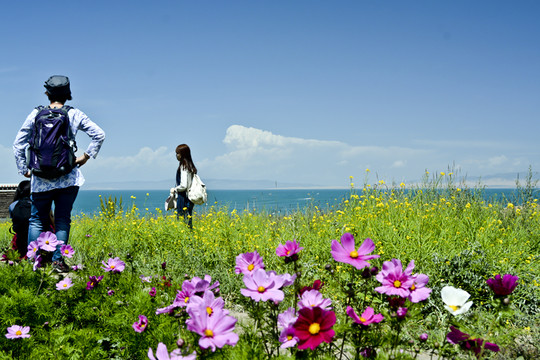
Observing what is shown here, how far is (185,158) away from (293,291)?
17.5 feet

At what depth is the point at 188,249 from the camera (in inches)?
223

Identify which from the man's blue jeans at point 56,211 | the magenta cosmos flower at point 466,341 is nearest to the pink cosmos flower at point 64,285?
the man's blue jeans at point 56,211

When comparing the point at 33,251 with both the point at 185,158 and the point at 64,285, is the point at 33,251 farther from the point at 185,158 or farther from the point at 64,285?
the point at 185,158

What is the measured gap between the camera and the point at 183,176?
8.59m

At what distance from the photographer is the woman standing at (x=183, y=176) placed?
859 cm

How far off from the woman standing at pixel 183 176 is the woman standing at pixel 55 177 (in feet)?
10.5

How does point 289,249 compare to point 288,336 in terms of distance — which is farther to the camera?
point 289,249

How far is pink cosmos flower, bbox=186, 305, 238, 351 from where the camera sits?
1.47 meters

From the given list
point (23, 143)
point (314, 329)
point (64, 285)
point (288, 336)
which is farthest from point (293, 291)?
point (23, 143)

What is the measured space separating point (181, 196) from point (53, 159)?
3874 mm

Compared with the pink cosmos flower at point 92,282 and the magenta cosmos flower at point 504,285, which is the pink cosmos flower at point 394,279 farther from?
the pink cosmos flower at point 92,282

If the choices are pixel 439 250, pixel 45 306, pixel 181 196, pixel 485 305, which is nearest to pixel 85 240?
pixel 181 196

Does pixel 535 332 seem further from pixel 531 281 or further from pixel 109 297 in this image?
pixel 109 297

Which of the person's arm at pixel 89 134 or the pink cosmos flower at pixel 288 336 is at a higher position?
the person's arm at pixel 89 134
